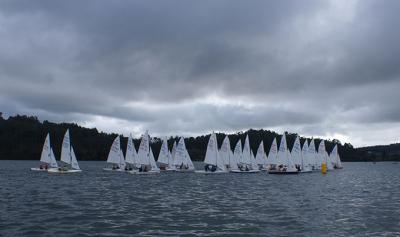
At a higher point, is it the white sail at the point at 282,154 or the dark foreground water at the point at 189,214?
the white sail at the point at 282,154

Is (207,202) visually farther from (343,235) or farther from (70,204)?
(343,235)

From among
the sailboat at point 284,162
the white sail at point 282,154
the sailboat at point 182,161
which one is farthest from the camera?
the white sail at point 282,154

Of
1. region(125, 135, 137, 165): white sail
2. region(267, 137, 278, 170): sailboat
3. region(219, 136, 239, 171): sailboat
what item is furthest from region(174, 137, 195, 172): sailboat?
region(267, 137, 278, 170): sailboat

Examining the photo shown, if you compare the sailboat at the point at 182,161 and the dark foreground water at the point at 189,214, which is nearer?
the dark foreground water at the point at 189,214

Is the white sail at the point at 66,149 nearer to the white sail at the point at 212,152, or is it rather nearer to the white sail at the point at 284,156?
the white sail at the point at 212,152

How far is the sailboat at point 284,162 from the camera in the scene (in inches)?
3939

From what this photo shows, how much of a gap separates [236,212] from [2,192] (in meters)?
24.7

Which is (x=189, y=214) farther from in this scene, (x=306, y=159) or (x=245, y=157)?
(x=306, y=159)

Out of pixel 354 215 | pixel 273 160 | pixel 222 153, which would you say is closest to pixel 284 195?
pixel 354 215

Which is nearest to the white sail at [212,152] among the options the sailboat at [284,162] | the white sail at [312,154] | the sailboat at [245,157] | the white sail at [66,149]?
the sailboat at [284,162]

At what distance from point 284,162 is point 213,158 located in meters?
20.5

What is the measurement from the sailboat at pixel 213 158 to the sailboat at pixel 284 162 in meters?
10.5

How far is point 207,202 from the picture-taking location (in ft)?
140

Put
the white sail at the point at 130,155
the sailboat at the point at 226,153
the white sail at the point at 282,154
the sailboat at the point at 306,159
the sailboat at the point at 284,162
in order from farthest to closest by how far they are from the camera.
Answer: the sailboat at the point at 306,159 < the white sail at the point at 282,154 < the sailboat at the point at 226,153 < the sailboat at the point at 284,162 < the white sail at the point at 130,155
